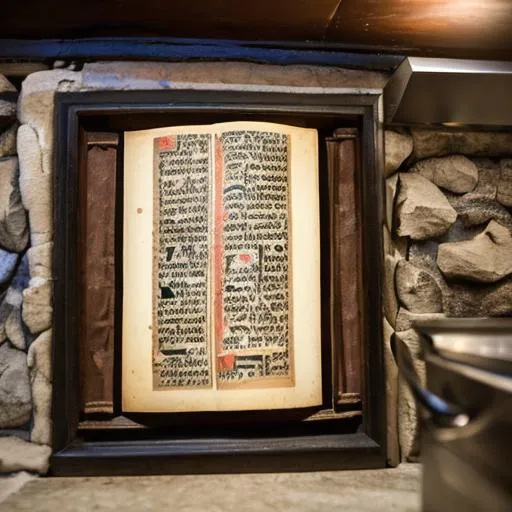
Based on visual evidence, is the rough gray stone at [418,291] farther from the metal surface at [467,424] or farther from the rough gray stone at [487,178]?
the metal surface at [467,424]

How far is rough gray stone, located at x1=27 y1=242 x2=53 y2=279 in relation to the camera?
1.81 meters

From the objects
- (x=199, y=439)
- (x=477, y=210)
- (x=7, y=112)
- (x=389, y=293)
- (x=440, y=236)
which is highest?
(x=7, y=112)

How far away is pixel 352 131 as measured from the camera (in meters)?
1.99

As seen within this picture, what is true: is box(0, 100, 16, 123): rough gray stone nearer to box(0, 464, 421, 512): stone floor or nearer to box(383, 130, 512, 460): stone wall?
box(0, 464, 421, 512): stone floor

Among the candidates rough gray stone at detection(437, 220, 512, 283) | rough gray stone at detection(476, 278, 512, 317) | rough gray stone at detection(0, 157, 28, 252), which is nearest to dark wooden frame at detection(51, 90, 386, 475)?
rough gray stone at detection(0, 157, 28, 252)

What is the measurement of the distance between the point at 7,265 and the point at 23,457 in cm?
78

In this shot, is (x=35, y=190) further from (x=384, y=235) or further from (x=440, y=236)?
(x=440, y=236)

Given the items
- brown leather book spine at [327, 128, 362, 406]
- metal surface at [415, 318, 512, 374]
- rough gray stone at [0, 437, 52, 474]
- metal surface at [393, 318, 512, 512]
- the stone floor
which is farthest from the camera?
brown leather book spine at [327, 128, 362, 406]

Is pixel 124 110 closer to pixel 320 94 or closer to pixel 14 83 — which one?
pixel 14 83

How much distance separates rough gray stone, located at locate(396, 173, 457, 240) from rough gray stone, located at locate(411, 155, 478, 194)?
0.28ft

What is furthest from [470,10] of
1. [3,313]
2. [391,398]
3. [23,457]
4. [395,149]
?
[23,457]

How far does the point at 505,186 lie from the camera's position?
2.02 m

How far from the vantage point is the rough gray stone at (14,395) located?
1785 mm

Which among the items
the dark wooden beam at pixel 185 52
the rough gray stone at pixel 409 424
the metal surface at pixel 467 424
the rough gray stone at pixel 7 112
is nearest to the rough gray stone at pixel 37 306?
the rough gray stone at pixel 7 112
